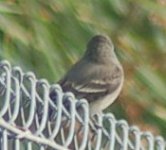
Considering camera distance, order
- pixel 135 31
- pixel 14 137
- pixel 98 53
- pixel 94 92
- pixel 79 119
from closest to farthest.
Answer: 1. pixel 14 137
2. pixel 79 119
3. pixel 94 92
4. pixel 98 53
5. pixel 135 31

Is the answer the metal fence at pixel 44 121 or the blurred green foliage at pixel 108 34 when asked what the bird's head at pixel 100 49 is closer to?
the blurred green foliage at pixel 108 34

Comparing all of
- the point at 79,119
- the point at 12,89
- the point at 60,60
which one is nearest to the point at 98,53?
the point at 60,60

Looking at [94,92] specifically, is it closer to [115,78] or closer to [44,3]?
[115,78]

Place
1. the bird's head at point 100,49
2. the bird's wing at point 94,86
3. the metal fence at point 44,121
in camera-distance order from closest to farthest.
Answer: the metal fence at point 44,121, the bird's wing at point 94,86, the bird's head at point 100,49

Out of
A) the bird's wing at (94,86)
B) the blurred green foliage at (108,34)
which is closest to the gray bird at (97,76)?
the bird's wing at (94,86)

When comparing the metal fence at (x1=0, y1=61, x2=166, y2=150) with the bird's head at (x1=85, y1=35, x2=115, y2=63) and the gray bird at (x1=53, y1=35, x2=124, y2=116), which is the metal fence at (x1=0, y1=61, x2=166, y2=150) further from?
the bird's head at (x1=85, y1=35, x2=115, y2=63)
